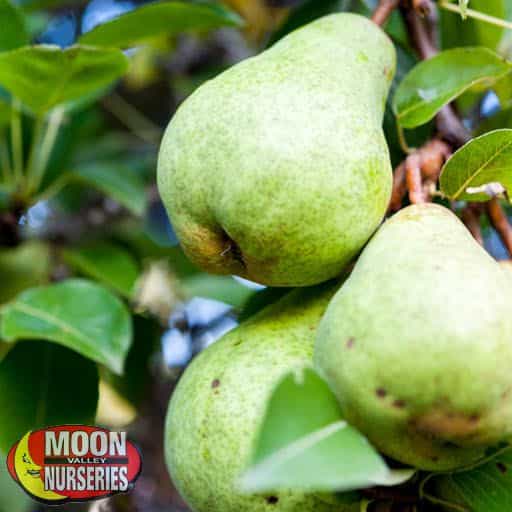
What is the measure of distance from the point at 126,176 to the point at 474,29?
28.6 inches

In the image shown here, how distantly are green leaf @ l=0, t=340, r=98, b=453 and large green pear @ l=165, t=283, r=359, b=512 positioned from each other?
0.65ft

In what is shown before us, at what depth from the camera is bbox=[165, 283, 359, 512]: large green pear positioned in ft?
2.55

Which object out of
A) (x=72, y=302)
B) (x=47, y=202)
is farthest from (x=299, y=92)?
(x=47, y=202)

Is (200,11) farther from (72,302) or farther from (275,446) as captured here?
(275,446)

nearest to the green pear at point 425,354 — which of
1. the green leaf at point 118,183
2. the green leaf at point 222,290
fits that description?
the green leaf at point 222,290

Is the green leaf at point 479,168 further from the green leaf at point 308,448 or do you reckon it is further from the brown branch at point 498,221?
the green leaf at point 308,448

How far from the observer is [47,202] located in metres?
2.06

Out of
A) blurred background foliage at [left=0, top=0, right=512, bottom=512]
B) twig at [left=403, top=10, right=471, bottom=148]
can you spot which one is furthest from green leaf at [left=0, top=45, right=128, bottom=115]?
twig at [left=403, top=10, right=471, bottom=148]

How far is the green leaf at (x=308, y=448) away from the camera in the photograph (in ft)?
1.73

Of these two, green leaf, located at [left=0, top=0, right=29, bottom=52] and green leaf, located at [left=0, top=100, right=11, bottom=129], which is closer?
green leaf, located at [left=0, top=0, right=29, bottom=52]

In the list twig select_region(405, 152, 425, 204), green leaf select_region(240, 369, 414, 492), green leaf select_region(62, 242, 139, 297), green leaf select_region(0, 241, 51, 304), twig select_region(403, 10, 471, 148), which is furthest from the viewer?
green leaf select_region(0, 241, 51, 304)

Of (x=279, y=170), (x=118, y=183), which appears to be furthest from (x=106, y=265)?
(x=279, y=170)

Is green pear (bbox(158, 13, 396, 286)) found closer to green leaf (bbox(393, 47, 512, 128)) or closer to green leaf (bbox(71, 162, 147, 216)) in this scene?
green leaf (bbox(393, 47, 512, 128))

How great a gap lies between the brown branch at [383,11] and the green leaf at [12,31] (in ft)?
1.96
